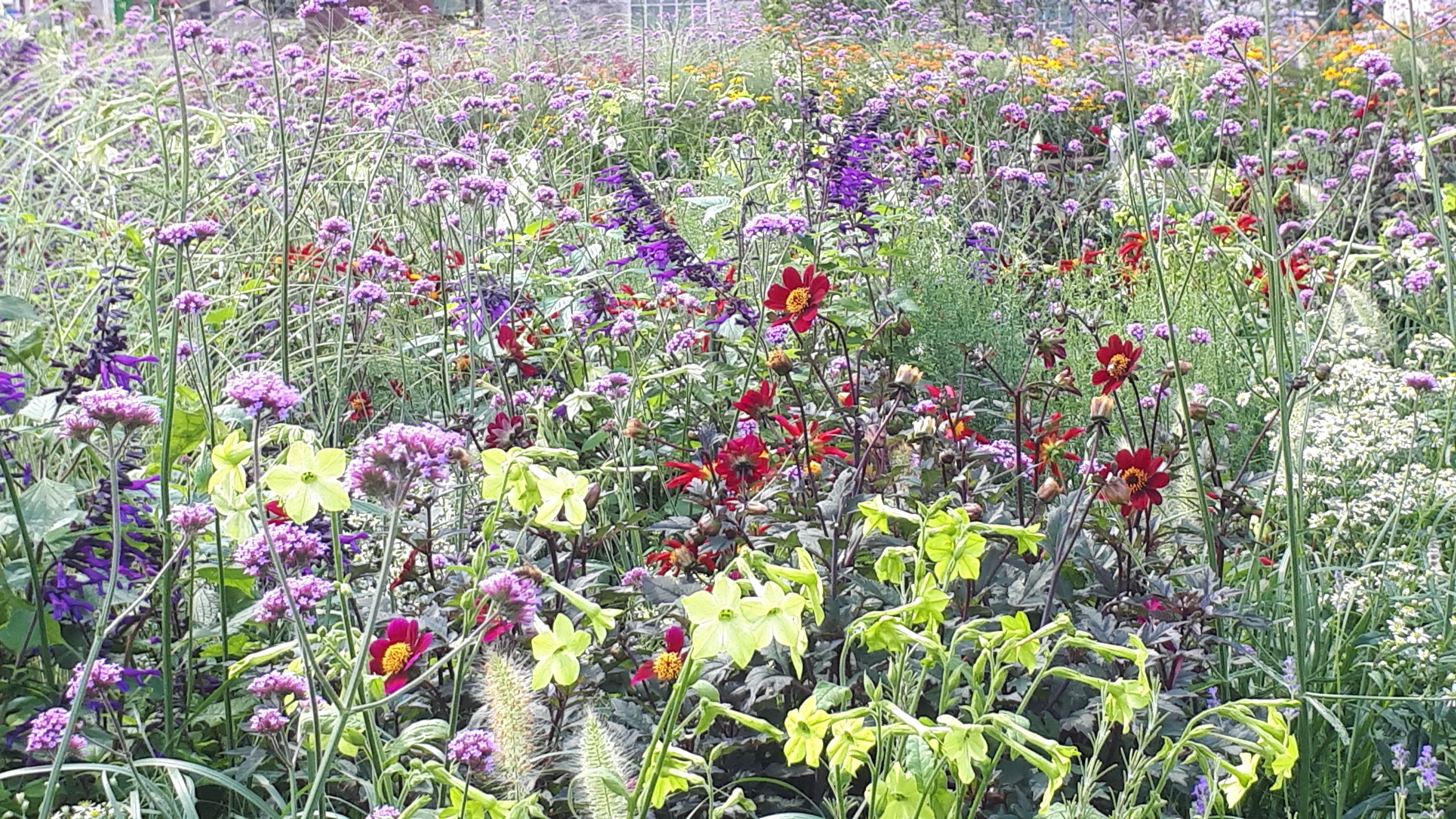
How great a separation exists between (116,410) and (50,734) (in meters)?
0.52

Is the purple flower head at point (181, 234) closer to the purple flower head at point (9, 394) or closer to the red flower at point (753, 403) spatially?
the purple flower head at point (9, 394)

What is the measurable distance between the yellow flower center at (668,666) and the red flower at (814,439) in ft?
2.09

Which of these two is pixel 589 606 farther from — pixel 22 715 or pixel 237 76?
pixel 237 76

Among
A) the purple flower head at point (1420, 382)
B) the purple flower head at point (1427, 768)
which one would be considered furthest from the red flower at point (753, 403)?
the purple flower head at point (1420, 382)

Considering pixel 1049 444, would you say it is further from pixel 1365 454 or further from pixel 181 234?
pixel 181 234

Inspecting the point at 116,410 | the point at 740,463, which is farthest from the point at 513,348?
the point at 116,410

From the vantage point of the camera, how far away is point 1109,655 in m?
1.12

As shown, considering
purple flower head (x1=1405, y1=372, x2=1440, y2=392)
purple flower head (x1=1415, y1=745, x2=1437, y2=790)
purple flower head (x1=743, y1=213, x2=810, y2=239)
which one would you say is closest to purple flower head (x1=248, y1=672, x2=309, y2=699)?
purple flower head (x1=1415, y1=745, x2=1437, y2=790)

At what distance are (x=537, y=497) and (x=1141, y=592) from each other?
1172 millimetres

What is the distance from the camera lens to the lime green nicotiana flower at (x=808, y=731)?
1102mm

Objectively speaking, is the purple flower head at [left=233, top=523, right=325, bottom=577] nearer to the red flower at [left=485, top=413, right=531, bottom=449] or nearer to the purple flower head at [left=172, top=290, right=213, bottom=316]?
the purple flower head at [left=172, top=290, right=213, bottom=316]

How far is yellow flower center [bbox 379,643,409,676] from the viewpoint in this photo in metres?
1.51

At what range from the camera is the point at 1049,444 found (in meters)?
2.27

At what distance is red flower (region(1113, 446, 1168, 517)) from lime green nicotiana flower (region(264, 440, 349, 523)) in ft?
3.88
